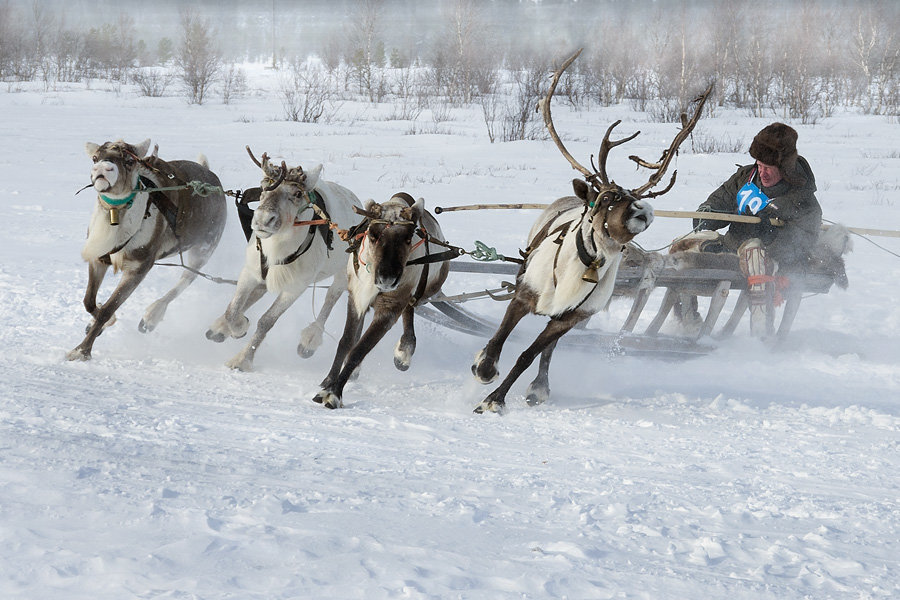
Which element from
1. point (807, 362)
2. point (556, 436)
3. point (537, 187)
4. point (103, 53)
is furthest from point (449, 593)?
point (103, 53)

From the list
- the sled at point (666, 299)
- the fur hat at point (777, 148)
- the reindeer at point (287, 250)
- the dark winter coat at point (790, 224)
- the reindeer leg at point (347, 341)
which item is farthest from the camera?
the dark winter coat at point (790, 224)

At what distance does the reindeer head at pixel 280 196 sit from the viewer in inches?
217

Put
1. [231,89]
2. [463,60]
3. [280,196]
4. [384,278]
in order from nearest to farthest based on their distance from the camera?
[384,278]
[280,196]
[231,89]
[463,60]

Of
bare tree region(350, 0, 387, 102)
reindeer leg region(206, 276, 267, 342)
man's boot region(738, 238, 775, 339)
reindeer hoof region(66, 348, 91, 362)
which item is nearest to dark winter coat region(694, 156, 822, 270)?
man's boot region(738, 238, 775, 339)

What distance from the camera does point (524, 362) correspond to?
17.7 ft

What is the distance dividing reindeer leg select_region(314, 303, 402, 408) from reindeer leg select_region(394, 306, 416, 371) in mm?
320

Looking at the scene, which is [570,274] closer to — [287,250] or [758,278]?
[287,250]

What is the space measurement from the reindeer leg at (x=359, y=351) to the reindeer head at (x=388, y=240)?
0.34 meters

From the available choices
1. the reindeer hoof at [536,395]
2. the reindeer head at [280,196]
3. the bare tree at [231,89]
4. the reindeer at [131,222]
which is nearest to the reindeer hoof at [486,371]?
the reindeer hoof at [536,395]

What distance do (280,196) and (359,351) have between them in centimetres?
110

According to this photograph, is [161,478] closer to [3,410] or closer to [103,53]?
[3,410]

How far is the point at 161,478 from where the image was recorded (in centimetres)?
342

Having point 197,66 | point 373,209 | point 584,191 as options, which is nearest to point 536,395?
point 584,191

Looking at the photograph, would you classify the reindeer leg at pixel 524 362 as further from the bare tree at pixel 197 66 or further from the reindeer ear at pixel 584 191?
the bare tree at pixel 197 66
